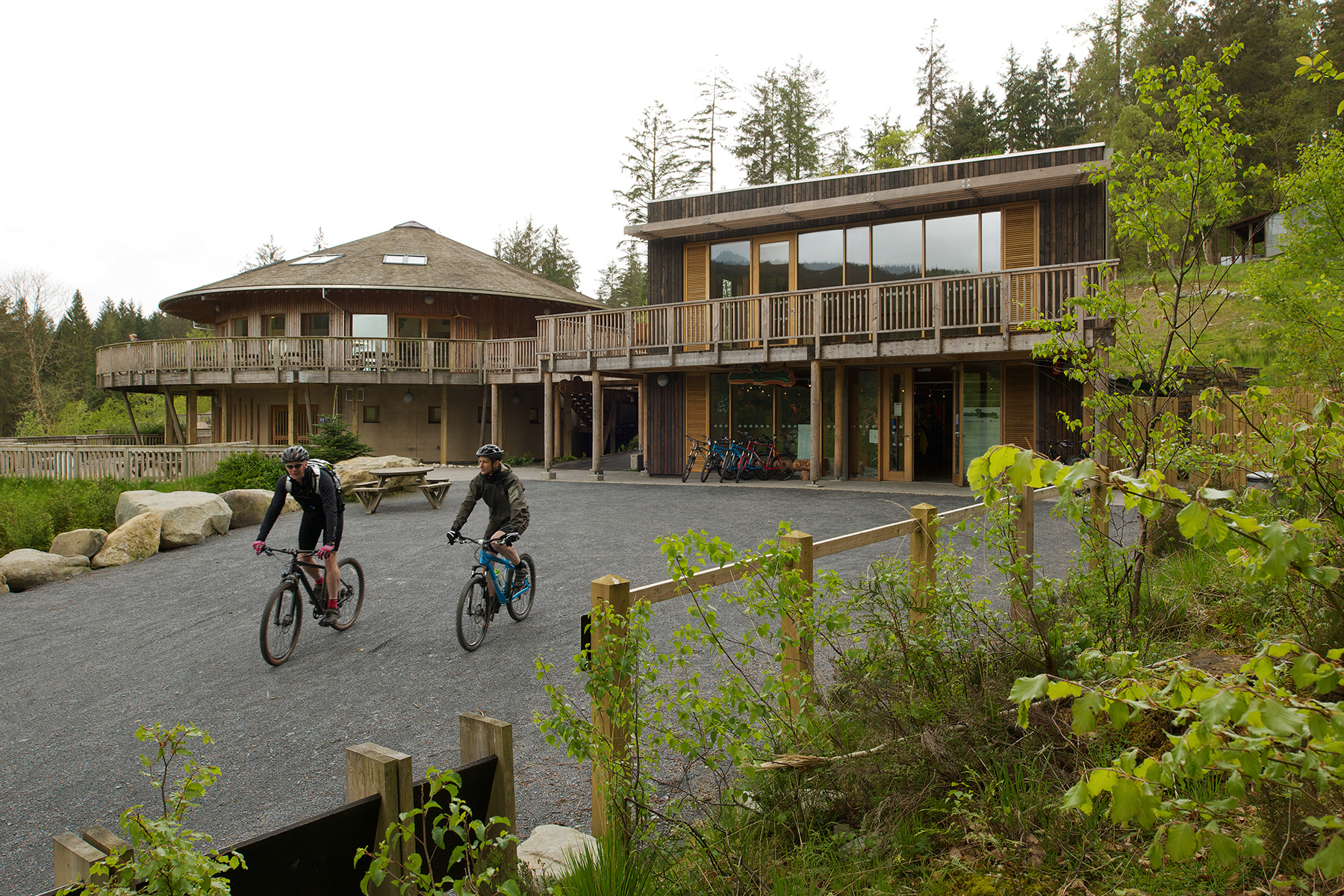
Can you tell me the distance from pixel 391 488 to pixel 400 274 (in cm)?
1452

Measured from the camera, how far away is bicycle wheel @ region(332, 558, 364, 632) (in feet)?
24.9

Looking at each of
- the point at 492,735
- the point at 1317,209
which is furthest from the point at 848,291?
the point at 492,735

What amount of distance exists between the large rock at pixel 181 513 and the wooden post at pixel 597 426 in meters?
7.92

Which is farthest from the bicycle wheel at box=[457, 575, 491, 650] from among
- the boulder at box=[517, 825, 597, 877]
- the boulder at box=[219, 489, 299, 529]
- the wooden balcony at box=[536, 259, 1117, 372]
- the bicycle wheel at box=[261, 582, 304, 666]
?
the wooden balcony at box=[536, 259, 1117, 372]

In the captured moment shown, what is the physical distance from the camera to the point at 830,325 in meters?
16.3

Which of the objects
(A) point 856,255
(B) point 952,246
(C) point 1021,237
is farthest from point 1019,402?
(A) point 856,255

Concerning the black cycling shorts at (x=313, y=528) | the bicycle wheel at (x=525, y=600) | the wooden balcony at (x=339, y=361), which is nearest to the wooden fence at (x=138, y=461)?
the wooden balcony at (x=339, y=361)

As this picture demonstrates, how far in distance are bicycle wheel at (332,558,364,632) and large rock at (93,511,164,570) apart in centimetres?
564

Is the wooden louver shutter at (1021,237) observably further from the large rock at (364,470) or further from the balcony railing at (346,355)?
the balcony railing at (346,355)

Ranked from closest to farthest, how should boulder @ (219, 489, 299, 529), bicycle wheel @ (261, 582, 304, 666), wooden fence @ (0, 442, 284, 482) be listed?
bicycle wheel @ (261, 582, 304, 666) < boulder @ (219, 489, 299, 529) < wooden fence @ (0, 442, 284, 482)

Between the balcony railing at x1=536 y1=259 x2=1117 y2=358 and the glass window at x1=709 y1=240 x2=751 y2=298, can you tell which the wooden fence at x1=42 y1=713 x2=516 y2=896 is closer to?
the balcony railing at x1=536 y1=259 x2=1117 y2=358

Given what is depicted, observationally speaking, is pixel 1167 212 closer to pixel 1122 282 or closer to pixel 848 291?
pixel 1122 282

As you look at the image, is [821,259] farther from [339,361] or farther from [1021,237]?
[339,361]

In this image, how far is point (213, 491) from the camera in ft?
52.7
